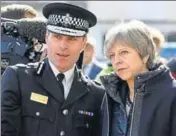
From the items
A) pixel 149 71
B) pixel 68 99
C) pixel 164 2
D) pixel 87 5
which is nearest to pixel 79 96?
pixel 68 99

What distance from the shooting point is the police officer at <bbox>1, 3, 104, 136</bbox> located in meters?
2.91

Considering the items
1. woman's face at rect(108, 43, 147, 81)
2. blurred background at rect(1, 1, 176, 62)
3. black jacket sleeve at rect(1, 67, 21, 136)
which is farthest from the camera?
blurred background at rect(1, 1, 176, 62)

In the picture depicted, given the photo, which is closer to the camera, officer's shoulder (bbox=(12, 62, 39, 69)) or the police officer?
the police officer

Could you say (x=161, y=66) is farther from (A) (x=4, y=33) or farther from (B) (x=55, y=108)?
(A) (x=4, y=33)

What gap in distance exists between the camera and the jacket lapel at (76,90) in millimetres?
3016

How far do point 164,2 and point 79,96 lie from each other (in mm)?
13329

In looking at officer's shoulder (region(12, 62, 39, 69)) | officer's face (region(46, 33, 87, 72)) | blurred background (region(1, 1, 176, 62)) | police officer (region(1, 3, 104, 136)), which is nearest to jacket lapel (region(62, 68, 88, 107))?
police officer (region(1, 3, 104, 136))

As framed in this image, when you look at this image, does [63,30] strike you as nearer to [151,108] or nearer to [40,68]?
[40,68]

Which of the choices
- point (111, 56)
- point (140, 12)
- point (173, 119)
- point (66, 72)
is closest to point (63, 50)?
point (66, 72)

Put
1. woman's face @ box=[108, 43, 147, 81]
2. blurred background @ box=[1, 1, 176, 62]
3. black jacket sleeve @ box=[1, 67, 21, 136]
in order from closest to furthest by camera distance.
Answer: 1. black jacket sleeve @ box=[1, 67, 21, 136]
2. woman's face @ box=[108, 43, 147, 81]
3. blurred background @ box=[1, 1, 176, 62]

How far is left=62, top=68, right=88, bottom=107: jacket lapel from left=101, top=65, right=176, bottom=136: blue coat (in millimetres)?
161

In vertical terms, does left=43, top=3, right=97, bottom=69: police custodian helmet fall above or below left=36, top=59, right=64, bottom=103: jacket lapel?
above

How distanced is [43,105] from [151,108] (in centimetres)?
52

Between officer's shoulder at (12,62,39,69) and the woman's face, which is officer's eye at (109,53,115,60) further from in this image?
officer's shoulder at (12,62,39,69)
